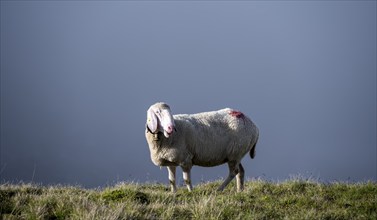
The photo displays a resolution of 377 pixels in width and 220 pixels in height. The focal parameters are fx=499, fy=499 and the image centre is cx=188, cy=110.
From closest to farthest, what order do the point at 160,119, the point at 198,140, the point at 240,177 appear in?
the point at 160,119 → the point at 198,140 → the point at 240,177

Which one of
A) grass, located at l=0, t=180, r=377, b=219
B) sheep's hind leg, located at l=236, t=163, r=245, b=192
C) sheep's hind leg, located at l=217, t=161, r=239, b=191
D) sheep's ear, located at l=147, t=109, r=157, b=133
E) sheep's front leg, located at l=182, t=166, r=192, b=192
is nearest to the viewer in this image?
grass, located at l=0, t=180, r=377, b=219

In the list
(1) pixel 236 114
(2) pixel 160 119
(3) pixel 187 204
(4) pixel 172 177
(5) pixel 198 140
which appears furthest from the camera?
(1) pixel 236 114

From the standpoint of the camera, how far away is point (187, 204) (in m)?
9.02

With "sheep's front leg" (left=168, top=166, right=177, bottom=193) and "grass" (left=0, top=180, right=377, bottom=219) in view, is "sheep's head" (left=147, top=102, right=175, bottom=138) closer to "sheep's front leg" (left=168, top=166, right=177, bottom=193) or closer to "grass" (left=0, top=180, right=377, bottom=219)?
"sheep's front leg" (left=168, top=166, right=177, bottom=193)

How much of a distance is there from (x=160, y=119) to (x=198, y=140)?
143cm

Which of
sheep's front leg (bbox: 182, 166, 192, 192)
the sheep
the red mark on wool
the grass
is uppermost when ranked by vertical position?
the red mark on wool

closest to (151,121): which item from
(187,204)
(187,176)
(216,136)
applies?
(187,176)

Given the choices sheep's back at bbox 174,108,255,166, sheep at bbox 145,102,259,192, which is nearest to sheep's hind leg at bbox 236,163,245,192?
sheep at bbox 145,102,259,192

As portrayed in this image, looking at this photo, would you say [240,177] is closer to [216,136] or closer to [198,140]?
[216,136]

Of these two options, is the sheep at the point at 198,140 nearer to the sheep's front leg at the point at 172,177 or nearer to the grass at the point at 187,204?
the sheep's front leg at the point at 172,177

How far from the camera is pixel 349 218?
858 centimetres

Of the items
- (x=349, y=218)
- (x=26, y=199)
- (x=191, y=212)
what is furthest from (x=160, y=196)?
(x=349, y=218)

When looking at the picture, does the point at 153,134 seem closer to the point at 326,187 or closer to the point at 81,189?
the point at 81,189

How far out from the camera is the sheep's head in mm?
12719
